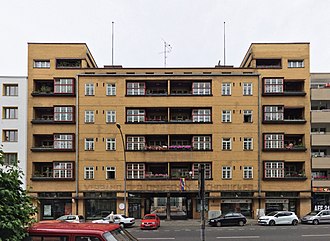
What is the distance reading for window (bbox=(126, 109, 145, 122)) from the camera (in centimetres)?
4506

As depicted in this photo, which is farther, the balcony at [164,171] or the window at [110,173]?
the window at [110,173]

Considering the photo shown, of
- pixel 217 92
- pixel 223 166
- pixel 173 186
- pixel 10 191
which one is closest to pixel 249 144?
pixel 223 166

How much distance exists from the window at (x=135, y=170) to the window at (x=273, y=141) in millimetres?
13933

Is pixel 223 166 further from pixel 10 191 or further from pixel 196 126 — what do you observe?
pixel 10 191

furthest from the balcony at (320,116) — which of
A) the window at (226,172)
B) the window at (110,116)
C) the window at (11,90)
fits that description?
the window at (11,90)

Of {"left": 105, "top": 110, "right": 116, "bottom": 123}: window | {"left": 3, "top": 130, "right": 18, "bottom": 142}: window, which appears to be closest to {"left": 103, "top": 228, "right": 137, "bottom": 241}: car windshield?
{"left": 105, "top": 110, "right": 116, "bottom": 123}: window

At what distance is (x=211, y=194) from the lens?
44125 millimetres

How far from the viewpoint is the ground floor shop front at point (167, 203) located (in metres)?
44.1

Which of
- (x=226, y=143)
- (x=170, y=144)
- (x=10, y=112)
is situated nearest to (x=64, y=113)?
(x=10, y=112)

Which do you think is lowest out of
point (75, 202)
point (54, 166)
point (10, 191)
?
point (75, 202)

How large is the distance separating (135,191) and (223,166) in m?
9.92

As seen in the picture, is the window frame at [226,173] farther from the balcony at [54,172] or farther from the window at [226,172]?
the balcony at [54,172]

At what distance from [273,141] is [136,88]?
53.6 feet

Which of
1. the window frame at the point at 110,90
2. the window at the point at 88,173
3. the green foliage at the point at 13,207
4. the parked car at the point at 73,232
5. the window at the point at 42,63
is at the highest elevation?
the window at the point at 42,63
